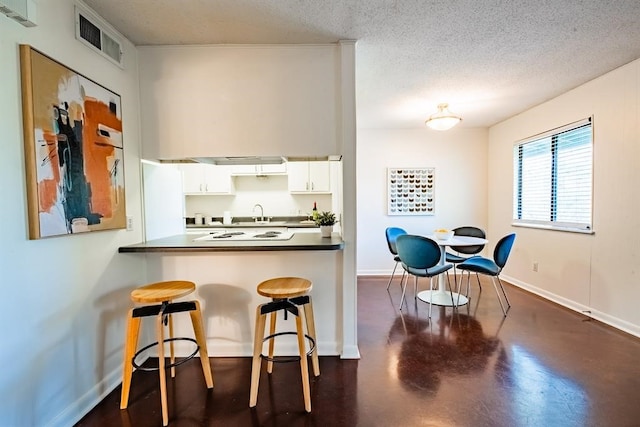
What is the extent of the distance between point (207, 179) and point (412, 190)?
3.28 metres

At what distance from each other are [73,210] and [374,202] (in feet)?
12.9

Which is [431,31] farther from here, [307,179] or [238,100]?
[307,179]

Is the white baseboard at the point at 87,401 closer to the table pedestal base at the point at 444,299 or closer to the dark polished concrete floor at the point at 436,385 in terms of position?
the dark polished concrete floor at the point at 436,385

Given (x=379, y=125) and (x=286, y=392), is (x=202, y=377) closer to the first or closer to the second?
(x=286, y=392)

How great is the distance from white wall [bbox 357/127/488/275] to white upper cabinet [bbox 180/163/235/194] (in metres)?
2.13

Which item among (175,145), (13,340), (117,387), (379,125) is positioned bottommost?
(117,387)

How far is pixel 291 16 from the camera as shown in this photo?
1948 millimetres

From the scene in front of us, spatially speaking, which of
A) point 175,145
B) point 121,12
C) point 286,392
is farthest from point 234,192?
point 286,392

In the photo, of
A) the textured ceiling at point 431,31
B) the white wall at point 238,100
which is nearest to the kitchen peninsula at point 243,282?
the white wall at point 238,100

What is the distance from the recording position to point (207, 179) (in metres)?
4.39

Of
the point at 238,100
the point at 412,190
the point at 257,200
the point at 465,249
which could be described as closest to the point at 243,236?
the point at 238,100

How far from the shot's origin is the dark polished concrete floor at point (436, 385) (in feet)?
5.52

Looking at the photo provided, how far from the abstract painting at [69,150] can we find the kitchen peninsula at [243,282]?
55 centimetres

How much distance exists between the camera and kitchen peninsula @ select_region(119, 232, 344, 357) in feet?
7.63
